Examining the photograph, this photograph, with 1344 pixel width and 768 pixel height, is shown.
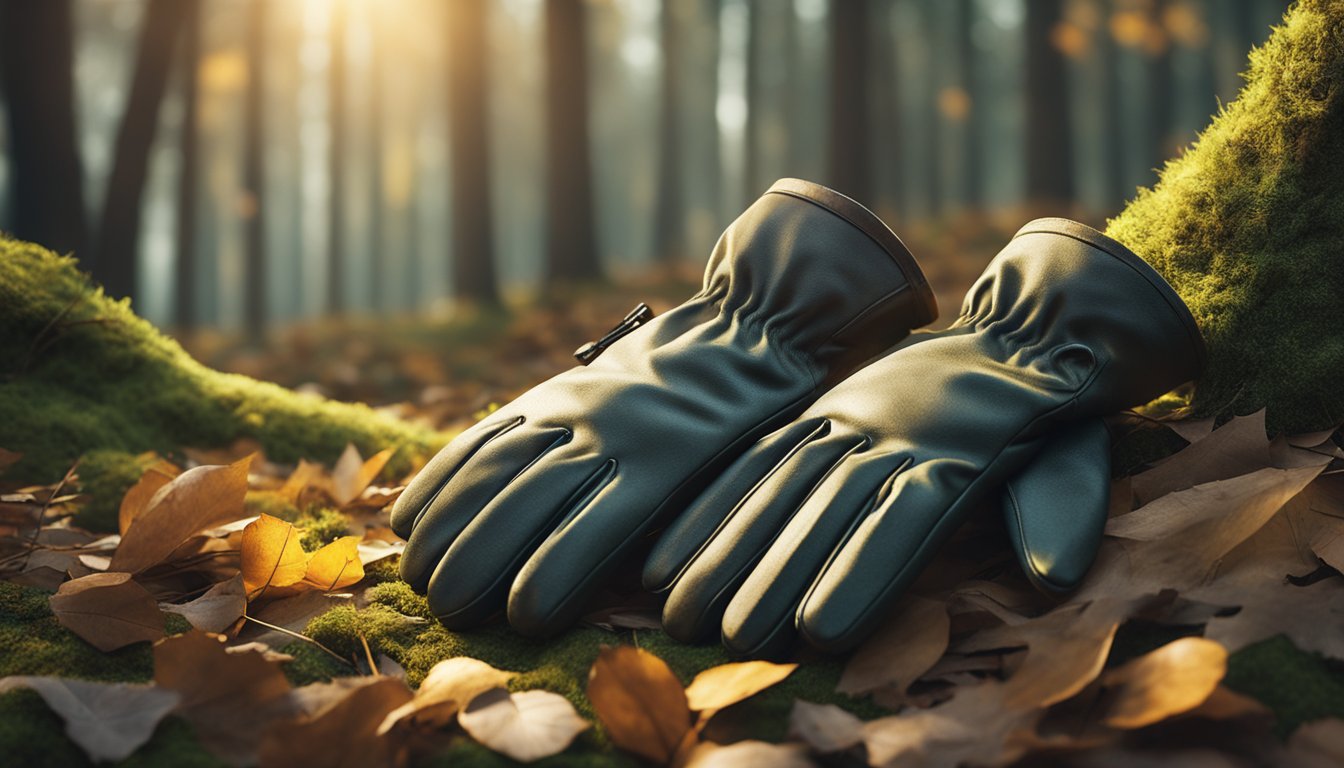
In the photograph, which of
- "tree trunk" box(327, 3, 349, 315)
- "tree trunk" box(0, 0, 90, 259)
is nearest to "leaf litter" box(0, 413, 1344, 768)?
"tree trunk" box(0, 0, 90, 259)

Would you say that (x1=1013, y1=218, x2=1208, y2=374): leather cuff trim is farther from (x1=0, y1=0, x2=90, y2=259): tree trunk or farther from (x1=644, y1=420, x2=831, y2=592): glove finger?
(x1=0, y1=0, x2=90, y2=259): tree trunk

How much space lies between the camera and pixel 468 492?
1814 mm

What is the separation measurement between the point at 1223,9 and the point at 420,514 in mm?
Result: 33126

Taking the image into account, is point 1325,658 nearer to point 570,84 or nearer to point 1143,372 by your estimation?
point 1143,372

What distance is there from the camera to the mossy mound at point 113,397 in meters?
2.56

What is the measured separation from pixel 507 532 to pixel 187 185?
14435 millimetres

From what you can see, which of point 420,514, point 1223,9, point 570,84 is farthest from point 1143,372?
point 1223,9

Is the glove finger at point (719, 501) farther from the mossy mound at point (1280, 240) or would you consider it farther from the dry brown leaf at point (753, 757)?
the mossy mound at point (1280, 240)

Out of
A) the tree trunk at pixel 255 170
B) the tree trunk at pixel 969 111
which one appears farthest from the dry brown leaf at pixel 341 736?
the tree trunk at pixel 969 111

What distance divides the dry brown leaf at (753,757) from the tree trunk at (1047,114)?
1129cm

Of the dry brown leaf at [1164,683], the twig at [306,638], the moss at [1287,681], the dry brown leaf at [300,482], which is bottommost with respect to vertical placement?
the dry brown leaf at [300,482]

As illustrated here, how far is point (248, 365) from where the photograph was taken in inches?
322

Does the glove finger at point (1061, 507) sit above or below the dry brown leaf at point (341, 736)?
above

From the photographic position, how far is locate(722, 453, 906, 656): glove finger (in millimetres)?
1457
